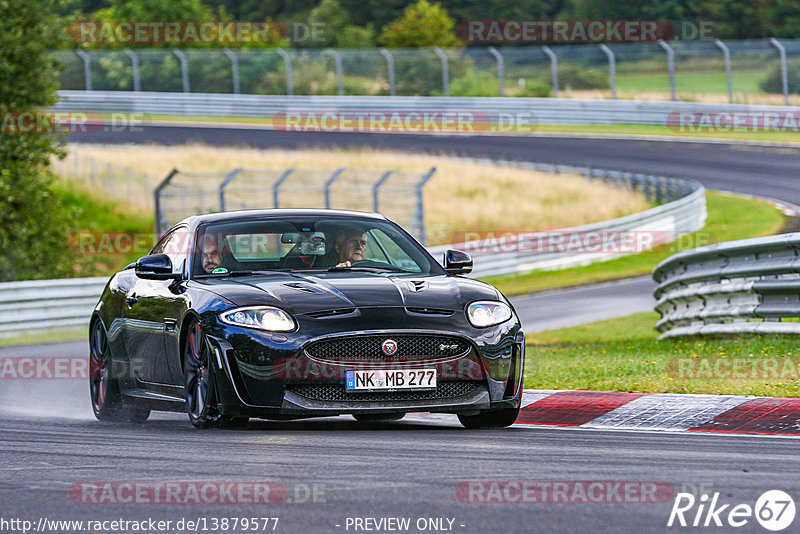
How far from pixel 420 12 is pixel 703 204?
135 ft

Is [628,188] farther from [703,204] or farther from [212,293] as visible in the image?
[212,293]

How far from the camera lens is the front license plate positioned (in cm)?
728

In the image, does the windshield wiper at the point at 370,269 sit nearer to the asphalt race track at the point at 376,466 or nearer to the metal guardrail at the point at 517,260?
the asphalt race track at the point at 376,466

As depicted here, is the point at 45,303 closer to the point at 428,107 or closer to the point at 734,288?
the point at 734,288

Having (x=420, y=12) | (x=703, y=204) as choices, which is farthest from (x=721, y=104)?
(x=420, y=12)

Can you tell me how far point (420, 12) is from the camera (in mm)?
67500

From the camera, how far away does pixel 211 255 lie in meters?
8.53

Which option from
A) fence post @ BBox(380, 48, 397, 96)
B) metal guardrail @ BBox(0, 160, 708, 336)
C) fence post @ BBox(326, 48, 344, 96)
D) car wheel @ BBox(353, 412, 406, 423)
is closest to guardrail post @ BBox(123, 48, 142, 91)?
fence post @ BBox(326, 48, 344, 96)

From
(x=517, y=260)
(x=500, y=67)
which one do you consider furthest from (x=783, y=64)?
(x=517, y=260)

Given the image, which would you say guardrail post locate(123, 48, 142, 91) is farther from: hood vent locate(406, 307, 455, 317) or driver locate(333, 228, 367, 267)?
hood vent locate(406, 307, 455, 317)

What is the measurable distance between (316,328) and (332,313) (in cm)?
15

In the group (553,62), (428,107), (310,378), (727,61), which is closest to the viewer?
(310,378)

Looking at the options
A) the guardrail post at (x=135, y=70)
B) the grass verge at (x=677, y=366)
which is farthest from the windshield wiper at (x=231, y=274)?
the guardrail post at (x=135, y=70)

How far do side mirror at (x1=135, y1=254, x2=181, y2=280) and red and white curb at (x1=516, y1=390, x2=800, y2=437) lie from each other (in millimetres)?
2373
